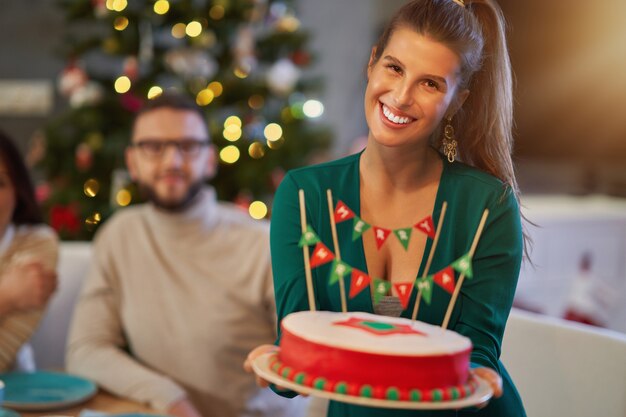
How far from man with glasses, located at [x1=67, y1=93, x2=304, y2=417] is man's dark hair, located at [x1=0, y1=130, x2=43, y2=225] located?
0.69 feet

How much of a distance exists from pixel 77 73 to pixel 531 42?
9.11 feet

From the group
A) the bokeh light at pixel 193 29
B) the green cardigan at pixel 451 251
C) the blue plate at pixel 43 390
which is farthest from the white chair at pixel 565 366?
the bokeh light at pixel 193 29

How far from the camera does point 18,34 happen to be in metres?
5.06

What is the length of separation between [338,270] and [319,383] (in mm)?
168

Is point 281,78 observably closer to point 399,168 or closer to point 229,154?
point 229,154

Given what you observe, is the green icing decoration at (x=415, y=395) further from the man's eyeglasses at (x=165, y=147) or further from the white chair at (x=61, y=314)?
the white chair at (x=61, y=314)

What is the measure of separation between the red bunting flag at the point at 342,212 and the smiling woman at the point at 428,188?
0.01 metres

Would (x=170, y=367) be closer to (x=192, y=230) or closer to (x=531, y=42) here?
(x=192, y=230)

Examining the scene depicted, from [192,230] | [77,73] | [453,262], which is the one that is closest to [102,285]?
[192,230]

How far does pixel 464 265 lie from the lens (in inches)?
41.4

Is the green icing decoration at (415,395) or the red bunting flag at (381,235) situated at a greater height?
the red bunting flag at (381,235)

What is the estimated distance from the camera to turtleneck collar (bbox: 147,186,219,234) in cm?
A: 227

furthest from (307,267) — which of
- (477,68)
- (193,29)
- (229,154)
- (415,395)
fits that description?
(193,29)

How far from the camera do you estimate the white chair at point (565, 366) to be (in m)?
1.47
